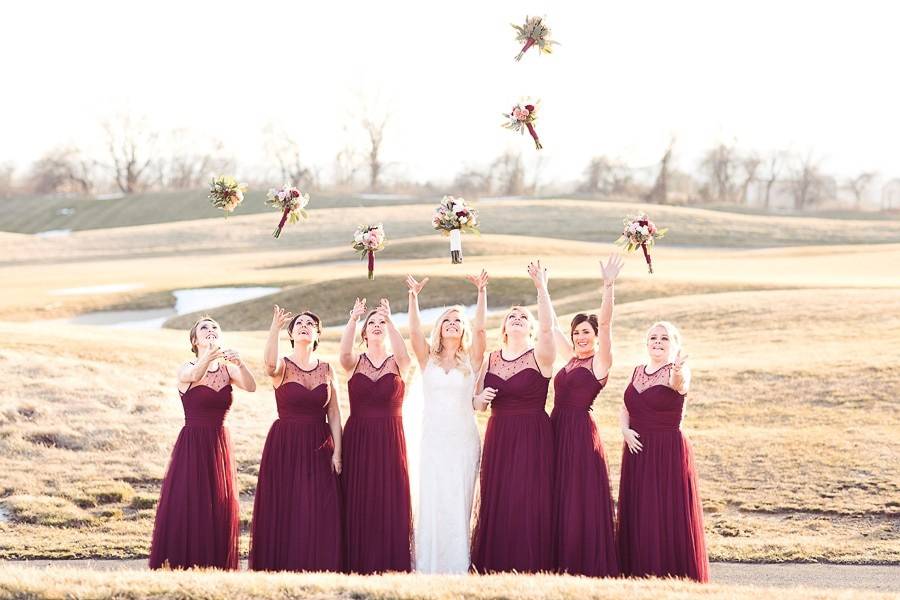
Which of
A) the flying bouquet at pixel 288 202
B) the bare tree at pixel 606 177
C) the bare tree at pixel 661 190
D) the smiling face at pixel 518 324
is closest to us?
the smiling face at pixel 518 324

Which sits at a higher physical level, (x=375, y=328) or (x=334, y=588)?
(x=375, y=328)

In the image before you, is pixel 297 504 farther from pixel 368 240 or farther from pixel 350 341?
pixel 368 240

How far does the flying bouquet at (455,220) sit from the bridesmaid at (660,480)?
1820 millimetres

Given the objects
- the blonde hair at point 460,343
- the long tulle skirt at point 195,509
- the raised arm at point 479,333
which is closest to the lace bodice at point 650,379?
the raised arm at point 479,333

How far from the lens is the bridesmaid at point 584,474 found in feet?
30.4

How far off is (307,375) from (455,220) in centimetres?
183

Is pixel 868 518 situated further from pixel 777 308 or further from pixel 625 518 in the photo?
pixel 777 308

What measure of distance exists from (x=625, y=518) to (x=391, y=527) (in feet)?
6.27

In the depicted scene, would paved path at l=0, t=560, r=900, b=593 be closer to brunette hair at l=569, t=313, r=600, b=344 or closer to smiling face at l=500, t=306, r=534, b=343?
brunette hair at l=569, t=313, r=600, b=344

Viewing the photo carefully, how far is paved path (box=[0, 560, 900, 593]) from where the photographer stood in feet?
33.9

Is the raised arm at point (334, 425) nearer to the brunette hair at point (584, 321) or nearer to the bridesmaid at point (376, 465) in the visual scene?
the bridesmaid at point (376, 465)

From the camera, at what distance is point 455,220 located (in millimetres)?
10039

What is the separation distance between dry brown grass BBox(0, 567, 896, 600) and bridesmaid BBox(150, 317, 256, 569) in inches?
54.7

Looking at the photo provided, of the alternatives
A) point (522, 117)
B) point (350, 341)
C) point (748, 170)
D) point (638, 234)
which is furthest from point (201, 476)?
point (748, 170)
